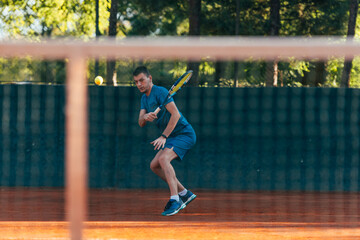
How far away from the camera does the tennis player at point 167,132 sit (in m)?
6.01

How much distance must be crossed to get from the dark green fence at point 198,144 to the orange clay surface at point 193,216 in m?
0.23

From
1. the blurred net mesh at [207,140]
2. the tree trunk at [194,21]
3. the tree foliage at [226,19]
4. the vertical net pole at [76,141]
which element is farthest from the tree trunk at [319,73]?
the vertical net pole at [76,141]

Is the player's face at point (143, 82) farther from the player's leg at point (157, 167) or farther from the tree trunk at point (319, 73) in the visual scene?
the tree trunk at point (319, 73)

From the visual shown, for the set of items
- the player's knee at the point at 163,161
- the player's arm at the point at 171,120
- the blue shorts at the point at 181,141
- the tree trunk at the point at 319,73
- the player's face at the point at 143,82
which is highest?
the tree trunk at the point at 319,73

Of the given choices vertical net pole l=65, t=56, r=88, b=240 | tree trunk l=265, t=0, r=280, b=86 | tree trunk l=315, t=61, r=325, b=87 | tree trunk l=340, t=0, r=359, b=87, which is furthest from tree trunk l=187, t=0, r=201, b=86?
vertical net pole l=65, t=56, r=88, b=240

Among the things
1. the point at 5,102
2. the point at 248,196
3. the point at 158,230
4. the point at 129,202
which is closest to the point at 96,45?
the point at 158,230

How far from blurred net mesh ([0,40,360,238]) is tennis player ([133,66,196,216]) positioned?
2005 mm

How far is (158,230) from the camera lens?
5406mm

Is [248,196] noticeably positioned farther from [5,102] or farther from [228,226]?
[5,102]

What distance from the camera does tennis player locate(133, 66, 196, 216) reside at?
6008 mm

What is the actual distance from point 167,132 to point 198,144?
8.11ft

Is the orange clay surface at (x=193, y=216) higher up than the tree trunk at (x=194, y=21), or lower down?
lower down

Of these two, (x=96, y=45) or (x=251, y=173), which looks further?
(x=251, y=173)

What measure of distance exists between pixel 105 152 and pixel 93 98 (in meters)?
0.80
